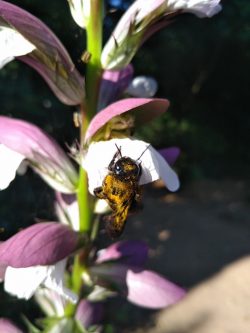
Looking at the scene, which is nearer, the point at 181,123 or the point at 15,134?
the point at 15,134

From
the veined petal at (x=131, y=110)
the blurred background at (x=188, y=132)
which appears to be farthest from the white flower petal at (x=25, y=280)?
the blurred background at (x=188, y=132)

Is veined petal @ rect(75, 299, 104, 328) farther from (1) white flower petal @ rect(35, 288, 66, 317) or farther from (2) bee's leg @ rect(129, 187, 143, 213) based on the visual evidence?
(2) bee's leg @ rect(129, 187, 143, 213)

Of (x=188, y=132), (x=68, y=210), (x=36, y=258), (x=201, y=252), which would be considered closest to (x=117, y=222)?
(x=36, y=258)

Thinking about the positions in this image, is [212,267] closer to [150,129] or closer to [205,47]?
[150,129]

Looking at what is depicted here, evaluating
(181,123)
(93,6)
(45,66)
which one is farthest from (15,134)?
(181,123)

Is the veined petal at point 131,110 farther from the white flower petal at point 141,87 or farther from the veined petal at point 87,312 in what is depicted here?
the veined petal at point 87,312

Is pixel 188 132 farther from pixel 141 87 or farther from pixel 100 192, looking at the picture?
pixel 100 192
